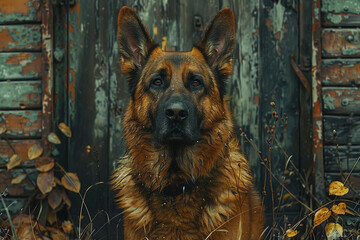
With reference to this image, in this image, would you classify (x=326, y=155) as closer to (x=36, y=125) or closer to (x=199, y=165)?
(x=199, y=165)

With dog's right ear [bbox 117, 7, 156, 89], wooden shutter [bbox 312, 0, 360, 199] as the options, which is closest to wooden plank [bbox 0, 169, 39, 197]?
dog's right ear [bbox 117, 7, 156, 89]

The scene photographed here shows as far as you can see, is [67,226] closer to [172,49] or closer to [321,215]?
[172,49]

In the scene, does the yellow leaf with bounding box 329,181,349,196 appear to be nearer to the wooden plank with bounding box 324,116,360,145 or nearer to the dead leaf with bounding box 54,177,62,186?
the wooden plank with bounding box 324,116,360,145

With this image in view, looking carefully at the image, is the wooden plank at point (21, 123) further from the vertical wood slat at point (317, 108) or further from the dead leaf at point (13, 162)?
the vertical wood slat at point (317, 108)

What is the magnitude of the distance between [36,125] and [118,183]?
3.61 feet

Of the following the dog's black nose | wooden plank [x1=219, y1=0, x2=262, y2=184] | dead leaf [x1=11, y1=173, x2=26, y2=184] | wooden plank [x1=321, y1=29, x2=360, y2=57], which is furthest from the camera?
wooden plank [x1=219, y1=0, x2=262, y2=184]

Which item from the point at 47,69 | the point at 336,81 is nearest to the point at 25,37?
the point at 47,69

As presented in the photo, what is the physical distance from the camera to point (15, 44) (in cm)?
382

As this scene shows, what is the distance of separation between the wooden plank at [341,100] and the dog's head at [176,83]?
1030 millimetres

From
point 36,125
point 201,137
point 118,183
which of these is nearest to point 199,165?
point 201,137

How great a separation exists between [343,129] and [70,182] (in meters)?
2.33

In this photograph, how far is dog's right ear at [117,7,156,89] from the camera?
3.10 metres

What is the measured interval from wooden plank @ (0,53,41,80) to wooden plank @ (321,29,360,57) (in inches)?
97.2

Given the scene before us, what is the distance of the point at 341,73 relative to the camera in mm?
3730
